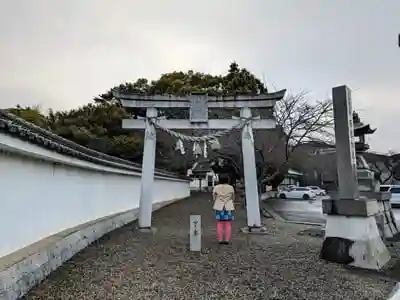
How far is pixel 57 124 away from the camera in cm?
2733

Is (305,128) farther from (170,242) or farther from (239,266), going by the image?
(239,266)

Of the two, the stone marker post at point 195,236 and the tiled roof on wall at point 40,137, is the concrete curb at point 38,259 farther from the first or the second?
the stone marker post at point 195,236

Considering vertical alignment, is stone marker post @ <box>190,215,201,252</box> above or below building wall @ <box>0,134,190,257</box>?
below

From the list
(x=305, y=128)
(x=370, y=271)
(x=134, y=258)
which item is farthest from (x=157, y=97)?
(x=305, y=128)

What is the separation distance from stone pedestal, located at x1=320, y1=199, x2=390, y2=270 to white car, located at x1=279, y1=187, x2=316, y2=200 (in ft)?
115

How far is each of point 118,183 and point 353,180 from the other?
746 centimetres

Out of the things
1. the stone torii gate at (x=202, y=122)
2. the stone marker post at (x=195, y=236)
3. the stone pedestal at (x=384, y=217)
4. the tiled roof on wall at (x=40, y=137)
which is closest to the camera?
the tiled roof on wall at (x=40, y=137)

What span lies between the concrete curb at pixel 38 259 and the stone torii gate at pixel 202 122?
124 inches

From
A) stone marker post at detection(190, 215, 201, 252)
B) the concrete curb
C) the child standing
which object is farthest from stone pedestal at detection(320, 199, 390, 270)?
the concrete curb

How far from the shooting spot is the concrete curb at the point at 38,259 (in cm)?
422

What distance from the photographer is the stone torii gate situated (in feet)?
36.2


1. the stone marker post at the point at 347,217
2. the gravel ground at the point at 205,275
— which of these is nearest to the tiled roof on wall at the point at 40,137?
the gravel ground at the point at 205,275

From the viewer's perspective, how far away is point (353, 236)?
691 cm

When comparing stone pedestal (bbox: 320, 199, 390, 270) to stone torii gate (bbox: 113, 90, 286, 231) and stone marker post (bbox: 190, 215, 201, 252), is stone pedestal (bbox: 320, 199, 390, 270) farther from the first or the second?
stone torii gate (bbox: 113, 90, 286, 231)
